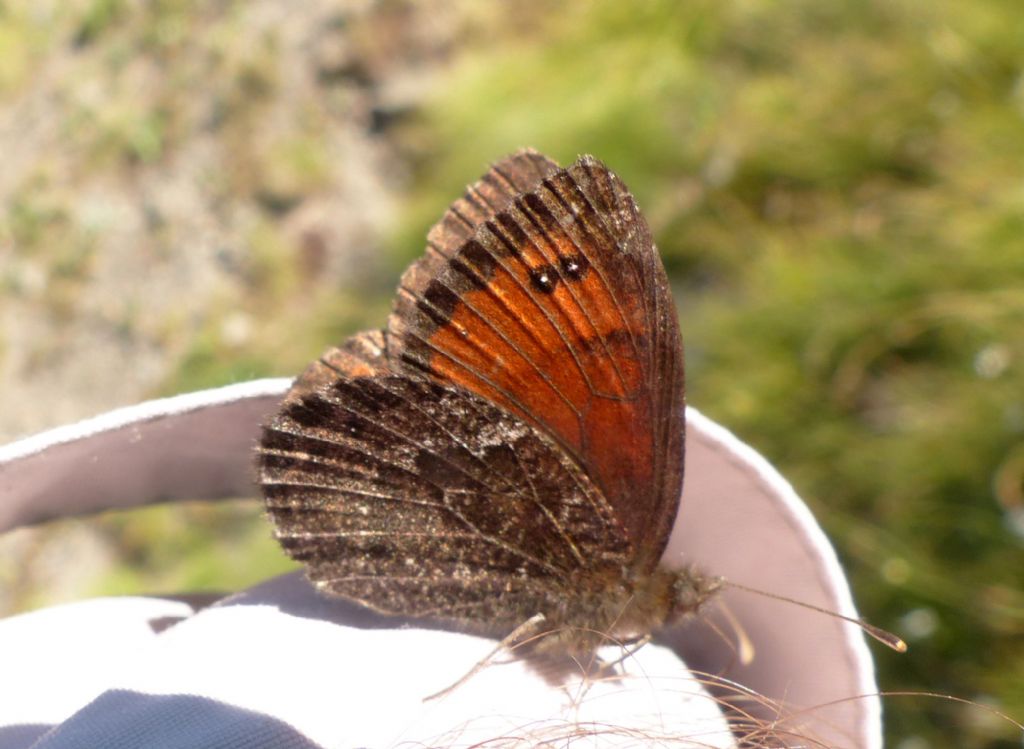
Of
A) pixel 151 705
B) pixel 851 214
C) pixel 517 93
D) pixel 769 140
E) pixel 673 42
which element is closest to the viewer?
pixel 151 705

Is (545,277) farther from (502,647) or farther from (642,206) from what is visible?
(642,206)

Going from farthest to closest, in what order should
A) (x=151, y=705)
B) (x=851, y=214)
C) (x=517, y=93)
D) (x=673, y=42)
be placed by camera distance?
(x=517, y=93), (x=673, y=42), (x=851, y=214), (x=151, y=705)

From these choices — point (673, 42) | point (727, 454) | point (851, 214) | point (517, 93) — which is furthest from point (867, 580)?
point (517, 93)

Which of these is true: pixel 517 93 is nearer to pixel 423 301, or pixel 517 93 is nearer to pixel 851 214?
pixel 851 214

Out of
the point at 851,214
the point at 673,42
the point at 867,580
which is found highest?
the point at 673,42

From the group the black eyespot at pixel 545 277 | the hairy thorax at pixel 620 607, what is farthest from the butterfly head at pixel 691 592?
the black eyespot at pixel 545 277

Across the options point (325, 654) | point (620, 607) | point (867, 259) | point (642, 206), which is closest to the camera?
point (325, 654)

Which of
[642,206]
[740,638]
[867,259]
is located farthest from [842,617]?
[642,206]
